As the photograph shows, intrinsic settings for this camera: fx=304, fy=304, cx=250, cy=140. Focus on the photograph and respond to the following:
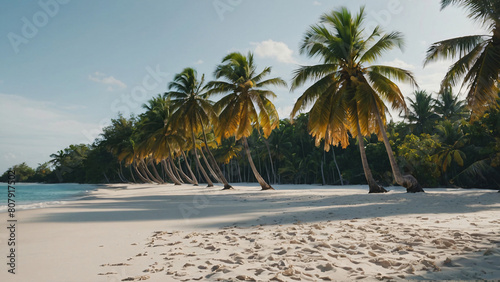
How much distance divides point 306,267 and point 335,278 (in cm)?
38

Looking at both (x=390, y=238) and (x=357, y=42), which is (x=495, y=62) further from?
(x=390, y=238)

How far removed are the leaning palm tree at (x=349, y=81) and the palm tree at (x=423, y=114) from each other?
63.9 ft

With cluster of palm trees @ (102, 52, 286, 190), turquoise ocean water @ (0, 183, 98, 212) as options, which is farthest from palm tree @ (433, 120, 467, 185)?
turquoise ocean water @ (0, 183, 98, 212)

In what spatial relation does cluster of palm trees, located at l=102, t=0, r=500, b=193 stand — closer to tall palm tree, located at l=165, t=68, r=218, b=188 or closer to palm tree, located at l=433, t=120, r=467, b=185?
tall palm tree, located at l=165, t=68, r=218, b=188

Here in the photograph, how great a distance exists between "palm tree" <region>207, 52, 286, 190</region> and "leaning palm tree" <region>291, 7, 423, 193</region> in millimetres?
4684

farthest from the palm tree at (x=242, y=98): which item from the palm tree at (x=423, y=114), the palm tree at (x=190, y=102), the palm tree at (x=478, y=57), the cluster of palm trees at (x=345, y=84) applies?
the palm tree at (x=423, y=114)

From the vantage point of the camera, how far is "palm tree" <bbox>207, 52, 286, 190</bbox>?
62.2ft

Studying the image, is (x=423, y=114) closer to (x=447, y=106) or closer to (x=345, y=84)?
(x=447, y=106)

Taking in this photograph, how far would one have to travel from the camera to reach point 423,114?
1214 inches

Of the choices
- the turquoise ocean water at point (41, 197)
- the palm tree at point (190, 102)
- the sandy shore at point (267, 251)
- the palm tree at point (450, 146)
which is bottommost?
the turquoise ocean water at point (41, 197)

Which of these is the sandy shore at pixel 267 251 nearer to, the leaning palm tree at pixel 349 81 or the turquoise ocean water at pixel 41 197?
the leaning palm tree at pixel 349 81

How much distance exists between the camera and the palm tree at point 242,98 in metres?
19.0

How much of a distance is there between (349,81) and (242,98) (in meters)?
7.16

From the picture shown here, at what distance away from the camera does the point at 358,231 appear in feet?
16.4
